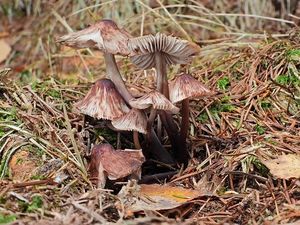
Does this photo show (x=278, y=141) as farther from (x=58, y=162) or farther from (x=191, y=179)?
(x=58, y=162)

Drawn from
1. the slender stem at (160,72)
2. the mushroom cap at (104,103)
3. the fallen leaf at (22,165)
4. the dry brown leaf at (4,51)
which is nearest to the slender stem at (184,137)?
the slender stem at (160,72)

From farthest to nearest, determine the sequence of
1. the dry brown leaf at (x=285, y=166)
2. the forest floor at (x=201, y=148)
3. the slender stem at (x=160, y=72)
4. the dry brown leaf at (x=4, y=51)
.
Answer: the dry brown leaf at (x=4, y=51)
the slender stem at (x=160, y=72)
the dry brown leaf at (x=285, y=166)
the forest floor at (x=201, y=148)

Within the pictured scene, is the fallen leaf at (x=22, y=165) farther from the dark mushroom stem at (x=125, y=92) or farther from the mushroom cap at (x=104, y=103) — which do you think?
the dark mushroom stem at (x=125, y=92)

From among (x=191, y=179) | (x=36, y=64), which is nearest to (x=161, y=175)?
(x=191, y=179)

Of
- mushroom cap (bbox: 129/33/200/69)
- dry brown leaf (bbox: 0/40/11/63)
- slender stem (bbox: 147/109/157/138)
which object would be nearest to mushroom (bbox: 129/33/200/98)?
mushroom cap (bbox: 129/33/200/69)

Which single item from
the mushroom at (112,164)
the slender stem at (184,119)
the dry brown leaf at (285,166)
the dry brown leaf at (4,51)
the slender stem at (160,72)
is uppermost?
the dry brown leaf at (4,51)

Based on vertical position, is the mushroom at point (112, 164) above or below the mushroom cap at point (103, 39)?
below

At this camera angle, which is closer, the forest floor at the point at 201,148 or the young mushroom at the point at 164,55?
the forest floor at the point at 201,148
